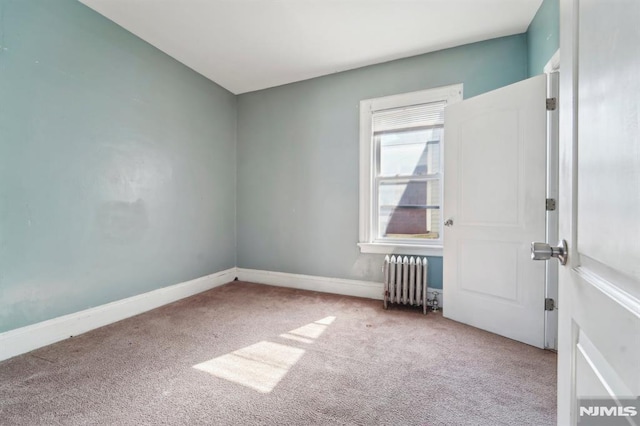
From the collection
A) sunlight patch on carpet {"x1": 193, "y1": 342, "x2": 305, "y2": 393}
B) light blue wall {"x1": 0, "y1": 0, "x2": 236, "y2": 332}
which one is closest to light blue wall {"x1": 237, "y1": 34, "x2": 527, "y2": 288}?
light blue wall {"x1": 0, "y1": 0, "x2": 236, "y2": 332}

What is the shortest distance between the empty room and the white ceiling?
25mm

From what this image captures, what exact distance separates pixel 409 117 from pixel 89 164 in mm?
3169

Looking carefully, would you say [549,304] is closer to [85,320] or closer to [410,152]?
[410,152]

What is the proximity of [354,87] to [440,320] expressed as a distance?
274cm

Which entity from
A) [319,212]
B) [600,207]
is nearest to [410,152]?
[319,212]

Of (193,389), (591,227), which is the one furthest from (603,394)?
(193,389)

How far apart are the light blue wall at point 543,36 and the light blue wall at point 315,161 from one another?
347 mm

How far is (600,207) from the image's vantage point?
0.52 meters

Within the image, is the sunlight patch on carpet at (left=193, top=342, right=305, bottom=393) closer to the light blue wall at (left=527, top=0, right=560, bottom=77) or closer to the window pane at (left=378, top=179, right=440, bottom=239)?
the window pane at (left=378, top=179, right=440, bottom=239)

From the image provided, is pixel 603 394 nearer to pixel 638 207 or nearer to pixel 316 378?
pixel 638 207

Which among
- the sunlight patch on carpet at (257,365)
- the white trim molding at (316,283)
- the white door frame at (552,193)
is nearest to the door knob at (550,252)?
the sunlight patch on carpet at (257,365)

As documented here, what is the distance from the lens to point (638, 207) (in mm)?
401

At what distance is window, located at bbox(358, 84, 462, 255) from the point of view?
9.91 ft

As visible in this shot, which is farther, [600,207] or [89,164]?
[89,164]
